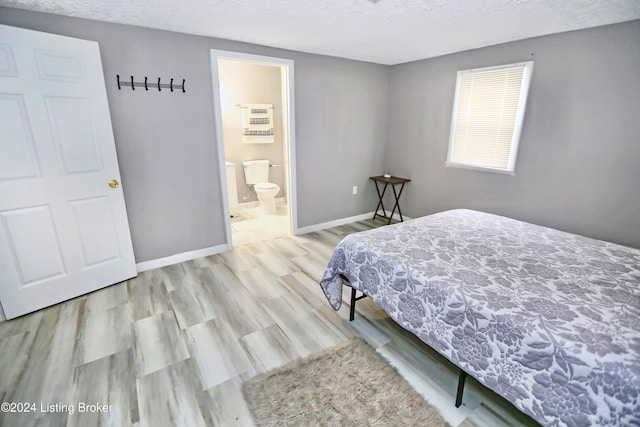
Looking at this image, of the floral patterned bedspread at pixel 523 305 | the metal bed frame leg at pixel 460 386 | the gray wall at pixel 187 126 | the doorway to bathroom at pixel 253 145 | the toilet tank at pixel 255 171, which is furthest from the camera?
the toilet tank at pixel 255 171

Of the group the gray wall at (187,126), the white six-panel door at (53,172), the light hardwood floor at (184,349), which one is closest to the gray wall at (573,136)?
the gray wall at (187,126)

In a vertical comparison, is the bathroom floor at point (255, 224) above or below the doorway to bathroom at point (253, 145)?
below

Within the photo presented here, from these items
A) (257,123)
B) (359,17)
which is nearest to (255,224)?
Result: (257,123)

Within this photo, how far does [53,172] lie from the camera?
88.7 inches

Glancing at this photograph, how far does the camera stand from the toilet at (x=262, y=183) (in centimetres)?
470

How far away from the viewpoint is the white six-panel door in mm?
2049

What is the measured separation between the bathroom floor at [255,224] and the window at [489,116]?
2496mm

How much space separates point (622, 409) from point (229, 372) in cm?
178

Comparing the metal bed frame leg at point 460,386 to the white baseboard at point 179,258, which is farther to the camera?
the white baseboard at point 179,258

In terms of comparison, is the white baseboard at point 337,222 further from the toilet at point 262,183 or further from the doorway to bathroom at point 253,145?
the toilet at point 262,183

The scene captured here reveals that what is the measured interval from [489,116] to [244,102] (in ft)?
11.9

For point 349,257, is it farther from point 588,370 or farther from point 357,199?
point 357,199

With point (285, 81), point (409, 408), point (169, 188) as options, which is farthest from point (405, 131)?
point (409, 408)

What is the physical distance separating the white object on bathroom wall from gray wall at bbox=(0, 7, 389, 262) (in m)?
1.49
